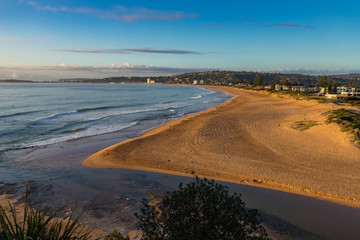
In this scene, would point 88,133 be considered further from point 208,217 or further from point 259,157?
point 208,217

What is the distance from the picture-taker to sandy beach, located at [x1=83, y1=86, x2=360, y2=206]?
41.4 feet

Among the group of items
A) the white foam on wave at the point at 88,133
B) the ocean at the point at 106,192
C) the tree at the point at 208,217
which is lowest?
the ocean at the point at 106,192

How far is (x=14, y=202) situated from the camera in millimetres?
10328

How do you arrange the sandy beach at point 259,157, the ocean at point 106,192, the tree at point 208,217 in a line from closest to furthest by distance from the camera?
the tree at point 208,217 → the ocean at point 106,192 → the sandy beach at point 259,157

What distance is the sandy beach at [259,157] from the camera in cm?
A: 1261

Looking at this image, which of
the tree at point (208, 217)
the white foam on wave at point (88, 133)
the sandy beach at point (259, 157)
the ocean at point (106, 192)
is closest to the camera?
the tree at point (208, 217)

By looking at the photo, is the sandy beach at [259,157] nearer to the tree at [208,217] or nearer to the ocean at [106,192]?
the ocean at [106,192]

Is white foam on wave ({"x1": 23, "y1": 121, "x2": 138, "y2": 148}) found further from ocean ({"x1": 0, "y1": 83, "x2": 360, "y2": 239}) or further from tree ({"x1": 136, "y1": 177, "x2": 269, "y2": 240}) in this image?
tree ({"x1": 136, "y1": 177, "x2": 269, "y2": 240})

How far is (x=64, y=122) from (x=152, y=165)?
66.9 feet

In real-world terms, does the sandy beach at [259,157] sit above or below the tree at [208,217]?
below

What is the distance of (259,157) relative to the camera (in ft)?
53.7

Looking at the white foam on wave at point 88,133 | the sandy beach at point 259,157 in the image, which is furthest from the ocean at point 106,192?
the sandy beach at point 259,157

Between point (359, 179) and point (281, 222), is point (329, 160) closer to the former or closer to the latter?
point (359, 179)

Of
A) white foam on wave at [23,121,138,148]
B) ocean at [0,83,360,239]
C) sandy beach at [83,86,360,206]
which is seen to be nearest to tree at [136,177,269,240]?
ocean at [0,83,360,239]
